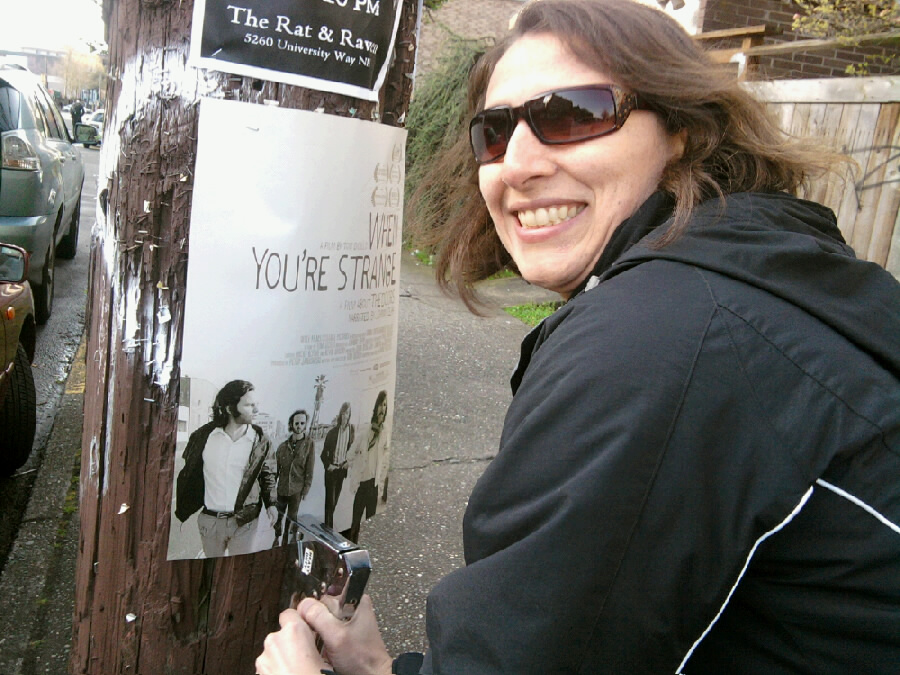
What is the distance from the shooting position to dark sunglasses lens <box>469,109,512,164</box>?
→ 1594mm

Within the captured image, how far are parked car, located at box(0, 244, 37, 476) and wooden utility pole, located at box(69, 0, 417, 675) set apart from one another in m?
2.41

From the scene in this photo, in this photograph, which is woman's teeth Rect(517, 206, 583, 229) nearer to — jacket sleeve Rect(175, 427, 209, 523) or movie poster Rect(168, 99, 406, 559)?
movie poster Rect(168, 99, 406, 559)

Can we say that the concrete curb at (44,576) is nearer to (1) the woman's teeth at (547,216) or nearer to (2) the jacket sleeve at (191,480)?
(2) the jacket sleeve at (191,480)

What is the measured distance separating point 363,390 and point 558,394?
753 mm

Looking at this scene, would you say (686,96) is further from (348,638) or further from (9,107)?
(9,107)

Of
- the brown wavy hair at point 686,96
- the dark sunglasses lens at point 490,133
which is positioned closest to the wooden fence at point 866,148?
the brown wavy hair at point 686,96

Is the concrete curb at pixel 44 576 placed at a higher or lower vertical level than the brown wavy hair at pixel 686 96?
lower

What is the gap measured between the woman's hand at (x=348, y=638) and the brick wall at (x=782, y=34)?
28.8 ft

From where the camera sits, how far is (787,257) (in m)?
1.14

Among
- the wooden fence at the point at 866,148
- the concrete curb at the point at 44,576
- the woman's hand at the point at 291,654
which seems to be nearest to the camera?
the woman's hand at the point at 291,654

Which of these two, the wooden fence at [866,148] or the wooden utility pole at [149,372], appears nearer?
the wooden utility pole at [149,372]

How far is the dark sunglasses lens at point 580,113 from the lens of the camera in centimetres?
146

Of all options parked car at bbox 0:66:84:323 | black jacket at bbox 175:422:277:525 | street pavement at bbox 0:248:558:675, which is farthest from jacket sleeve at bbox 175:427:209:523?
parked car at bbox 0:66:84:323

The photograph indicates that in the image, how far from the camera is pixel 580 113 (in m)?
1.46
